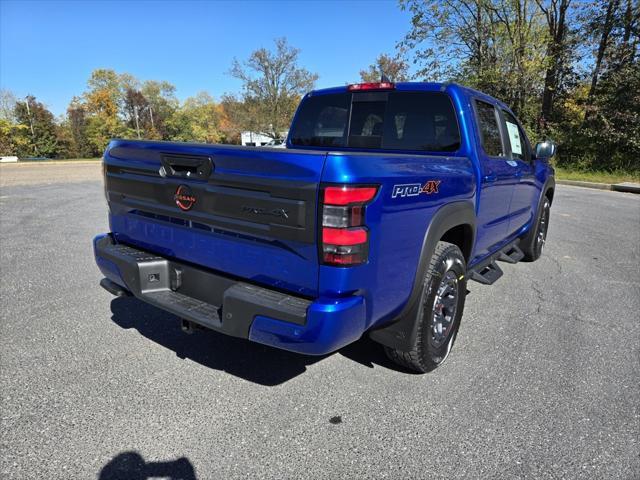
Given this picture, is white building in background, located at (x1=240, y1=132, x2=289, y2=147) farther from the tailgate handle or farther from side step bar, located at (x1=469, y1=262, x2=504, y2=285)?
the tailgate handle

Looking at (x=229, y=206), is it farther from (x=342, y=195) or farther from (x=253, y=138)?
(x=253, y=138)

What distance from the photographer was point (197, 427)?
2.33 m

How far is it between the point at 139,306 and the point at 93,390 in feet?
4.52

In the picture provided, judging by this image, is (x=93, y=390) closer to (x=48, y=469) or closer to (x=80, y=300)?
(x=48, y=469)

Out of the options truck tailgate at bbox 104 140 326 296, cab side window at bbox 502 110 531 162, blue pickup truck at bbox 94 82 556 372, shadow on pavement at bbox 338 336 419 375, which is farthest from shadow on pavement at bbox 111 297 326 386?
cab side window at bbox 502 110 531 162

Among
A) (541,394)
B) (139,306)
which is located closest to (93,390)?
(139,306)

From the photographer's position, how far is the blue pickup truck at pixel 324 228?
1.98m

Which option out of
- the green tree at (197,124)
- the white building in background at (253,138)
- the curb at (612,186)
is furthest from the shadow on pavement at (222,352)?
the green tree at (197,124)

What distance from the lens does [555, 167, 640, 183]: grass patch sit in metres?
16.4

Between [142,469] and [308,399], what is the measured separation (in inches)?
38.5

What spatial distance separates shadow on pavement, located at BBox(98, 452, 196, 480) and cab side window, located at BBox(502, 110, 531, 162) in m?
3.76

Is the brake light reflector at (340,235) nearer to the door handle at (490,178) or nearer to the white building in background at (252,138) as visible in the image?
the door handle at (490,178)

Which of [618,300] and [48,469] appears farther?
[618,300]

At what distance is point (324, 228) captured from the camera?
6.35 feet
